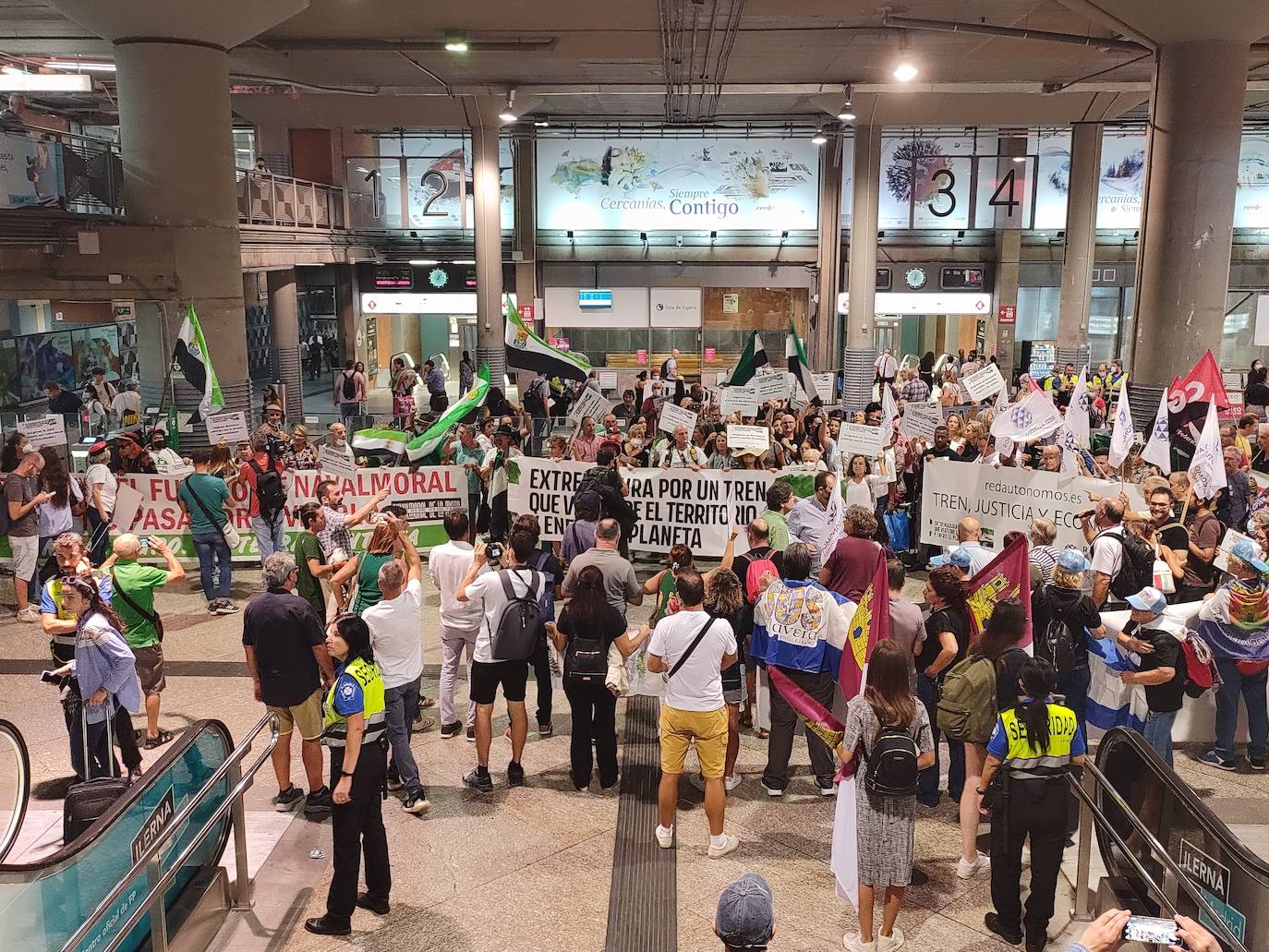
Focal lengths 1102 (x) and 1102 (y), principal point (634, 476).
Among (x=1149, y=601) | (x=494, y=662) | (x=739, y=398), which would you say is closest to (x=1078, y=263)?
(x=739, y=398)

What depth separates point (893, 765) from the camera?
5242 millimetres

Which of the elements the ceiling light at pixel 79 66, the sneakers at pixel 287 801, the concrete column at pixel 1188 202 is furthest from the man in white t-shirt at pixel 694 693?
the ceiling light at pixel 79 66

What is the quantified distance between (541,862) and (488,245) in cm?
2249

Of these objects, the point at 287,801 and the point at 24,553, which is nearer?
the point at 287,801

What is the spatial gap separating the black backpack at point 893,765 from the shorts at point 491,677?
2842 mm

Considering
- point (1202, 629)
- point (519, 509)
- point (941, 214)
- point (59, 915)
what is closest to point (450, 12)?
point (519, 509)

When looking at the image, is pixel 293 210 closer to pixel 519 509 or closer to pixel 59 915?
pixel 519 509

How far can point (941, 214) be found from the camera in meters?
33.3

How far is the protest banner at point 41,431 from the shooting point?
1154cm

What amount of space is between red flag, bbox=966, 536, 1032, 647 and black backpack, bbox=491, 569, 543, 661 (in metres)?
2.85

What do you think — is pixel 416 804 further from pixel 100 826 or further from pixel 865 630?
pixel 865 630

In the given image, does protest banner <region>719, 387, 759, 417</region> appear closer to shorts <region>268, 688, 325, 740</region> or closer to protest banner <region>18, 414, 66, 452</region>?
protest banner <region>18, 414, 66, 452</region>

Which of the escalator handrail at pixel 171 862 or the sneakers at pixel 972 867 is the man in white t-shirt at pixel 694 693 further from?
the escalator handrail at pixel 171 862

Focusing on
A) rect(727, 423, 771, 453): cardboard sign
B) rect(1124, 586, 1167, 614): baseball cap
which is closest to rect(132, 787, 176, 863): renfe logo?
rect(1124, 586, 1167, 614): baseball cap
